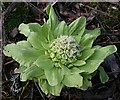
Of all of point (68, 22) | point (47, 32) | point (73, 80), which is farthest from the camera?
point (68, 22)

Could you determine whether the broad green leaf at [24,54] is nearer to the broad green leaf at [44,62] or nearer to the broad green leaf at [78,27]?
the broad green leaf at [44,62]

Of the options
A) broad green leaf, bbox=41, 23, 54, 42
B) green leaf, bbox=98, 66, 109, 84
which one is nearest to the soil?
green leaf, bbox=98, 66, 109, 84

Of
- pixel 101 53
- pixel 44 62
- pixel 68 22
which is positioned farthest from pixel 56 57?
pixel 68 22

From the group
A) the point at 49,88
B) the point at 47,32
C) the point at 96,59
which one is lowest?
the point at 49,88

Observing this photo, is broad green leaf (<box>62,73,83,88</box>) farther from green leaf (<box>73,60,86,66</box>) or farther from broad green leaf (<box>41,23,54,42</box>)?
broad green leaf (<box>41,23,54,42</box>)

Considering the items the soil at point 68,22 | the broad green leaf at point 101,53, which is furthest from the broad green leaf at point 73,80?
the soil at point 68,22

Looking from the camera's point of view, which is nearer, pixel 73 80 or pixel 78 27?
pixel 73 80

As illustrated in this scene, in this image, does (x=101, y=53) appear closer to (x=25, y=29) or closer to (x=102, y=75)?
(x=102, y=75)

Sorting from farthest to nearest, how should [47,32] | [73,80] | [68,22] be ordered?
1. [68,22]
2. [47,32]
3. [73,80]
